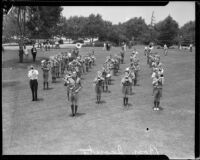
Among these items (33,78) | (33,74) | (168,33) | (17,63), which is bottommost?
(33,78)

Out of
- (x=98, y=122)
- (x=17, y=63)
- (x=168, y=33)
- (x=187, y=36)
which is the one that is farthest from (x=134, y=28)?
(x=98, y=122)

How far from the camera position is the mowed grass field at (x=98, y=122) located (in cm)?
1213

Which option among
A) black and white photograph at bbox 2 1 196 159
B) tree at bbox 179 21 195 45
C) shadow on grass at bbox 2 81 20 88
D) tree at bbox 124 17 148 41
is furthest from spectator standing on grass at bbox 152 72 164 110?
tree at bbox 124 17 148 41

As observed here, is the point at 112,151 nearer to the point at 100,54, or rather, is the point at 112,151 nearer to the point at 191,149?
the point at 191,149

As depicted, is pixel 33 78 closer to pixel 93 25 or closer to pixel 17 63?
pixel 17 63

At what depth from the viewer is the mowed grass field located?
1213 cm

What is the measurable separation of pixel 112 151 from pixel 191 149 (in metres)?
2.80

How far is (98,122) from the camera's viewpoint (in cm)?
1570

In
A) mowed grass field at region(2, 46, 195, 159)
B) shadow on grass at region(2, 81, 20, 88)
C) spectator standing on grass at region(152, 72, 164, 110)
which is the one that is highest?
spectator standing on grass at region(152, 72, 164, 110)

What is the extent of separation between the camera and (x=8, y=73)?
30344mm

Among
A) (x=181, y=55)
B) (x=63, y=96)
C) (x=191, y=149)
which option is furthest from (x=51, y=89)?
(x=181, y=55)

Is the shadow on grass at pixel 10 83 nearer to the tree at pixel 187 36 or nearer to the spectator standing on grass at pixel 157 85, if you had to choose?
the spectator standing on grass at pixel 157 85

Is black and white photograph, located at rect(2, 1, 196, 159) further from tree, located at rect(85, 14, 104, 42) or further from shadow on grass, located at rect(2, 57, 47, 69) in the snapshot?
tree, located at rect(85, 14, 104, 42)

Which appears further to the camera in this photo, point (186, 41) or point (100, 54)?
point (186, 41)
